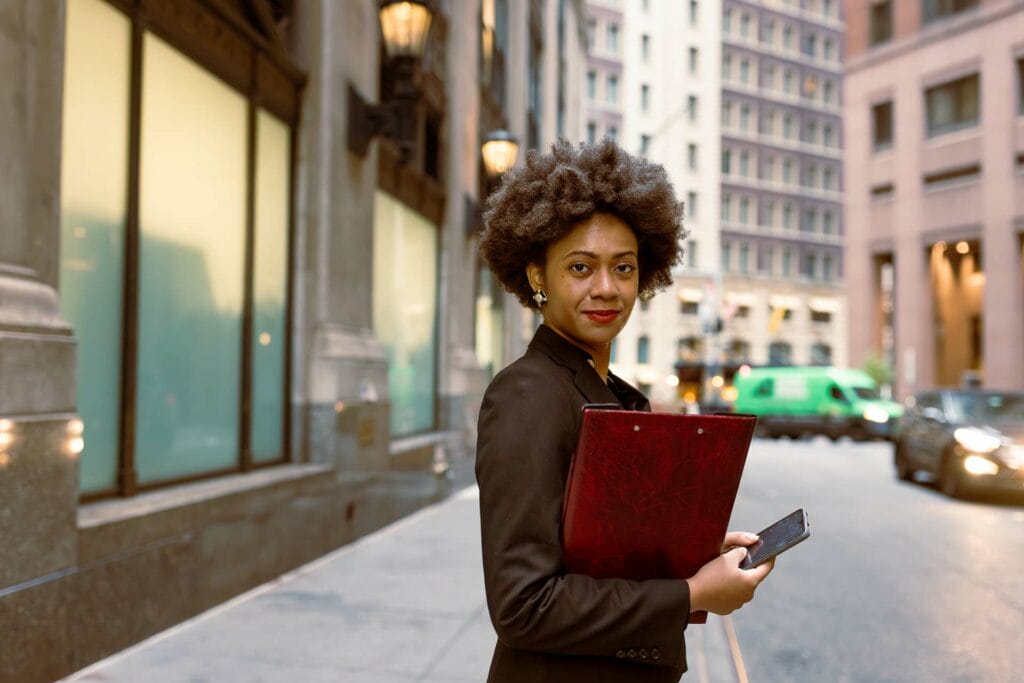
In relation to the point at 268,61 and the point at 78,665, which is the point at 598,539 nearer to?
the point at 78,665

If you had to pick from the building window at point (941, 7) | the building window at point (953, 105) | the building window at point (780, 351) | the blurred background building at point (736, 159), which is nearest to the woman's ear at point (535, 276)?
the building window at point (953, 105)

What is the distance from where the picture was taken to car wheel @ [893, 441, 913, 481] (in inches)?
615

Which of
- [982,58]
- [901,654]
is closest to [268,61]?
[901,654]

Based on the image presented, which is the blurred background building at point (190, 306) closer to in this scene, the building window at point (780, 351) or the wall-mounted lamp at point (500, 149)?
the wall-mounted lamp at point (500, 149)

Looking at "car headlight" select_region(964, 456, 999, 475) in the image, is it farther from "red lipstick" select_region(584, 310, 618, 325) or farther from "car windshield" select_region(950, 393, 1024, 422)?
"red lipstick" select_region(584, 310, 618, 325)

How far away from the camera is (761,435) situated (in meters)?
30.5

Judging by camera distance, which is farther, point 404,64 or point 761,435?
point 761,435

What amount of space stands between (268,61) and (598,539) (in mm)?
7060

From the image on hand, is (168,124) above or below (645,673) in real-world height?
above

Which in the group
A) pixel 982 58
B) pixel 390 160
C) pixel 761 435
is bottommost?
pixel 761 435

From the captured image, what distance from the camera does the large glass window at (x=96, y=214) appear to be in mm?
5129

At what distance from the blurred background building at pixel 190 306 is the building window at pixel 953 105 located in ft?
106

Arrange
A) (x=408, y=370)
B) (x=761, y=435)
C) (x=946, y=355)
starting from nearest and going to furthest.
A: (x=408, y=370) < (x=761, y=435) < (x=946, y=355)

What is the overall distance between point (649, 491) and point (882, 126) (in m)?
43.7
